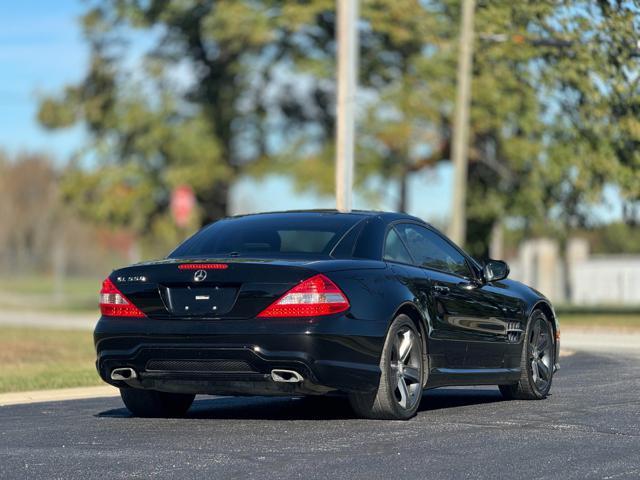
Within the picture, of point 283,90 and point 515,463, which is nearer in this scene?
point 515,463

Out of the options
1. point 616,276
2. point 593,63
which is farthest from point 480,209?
point 616,276

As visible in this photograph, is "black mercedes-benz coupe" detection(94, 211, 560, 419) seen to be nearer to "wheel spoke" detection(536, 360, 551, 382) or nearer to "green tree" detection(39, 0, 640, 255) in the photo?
"wheel spoke" detection(536, 360, 551, 382)

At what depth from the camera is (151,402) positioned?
10203mm

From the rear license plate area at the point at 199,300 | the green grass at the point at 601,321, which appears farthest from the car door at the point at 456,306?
the green grass at the point at 601,321

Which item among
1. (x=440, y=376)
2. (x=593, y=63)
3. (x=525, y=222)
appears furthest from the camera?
(x=525, y=222)

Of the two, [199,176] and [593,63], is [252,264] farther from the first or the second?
[199,176]

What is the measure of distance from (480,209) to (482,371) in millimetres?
23918

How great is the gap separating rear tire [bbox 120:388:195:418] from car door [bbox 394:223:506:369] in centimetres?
193

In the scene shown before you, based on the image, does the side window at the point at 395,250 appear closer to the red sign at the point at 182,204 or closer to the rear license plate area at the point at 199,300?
the rear license plate area at the point at 199,300

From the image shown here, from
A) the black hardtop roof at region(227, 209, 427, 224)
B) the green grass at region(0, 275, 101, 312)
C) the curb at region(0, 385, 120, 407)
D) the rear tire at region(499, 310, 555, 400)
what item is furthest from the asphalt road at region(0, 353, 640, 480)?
the green grass at region(0, 275, 101, 312)

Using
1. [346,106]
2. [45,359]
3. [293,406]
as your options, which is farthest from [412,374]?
[346,106]

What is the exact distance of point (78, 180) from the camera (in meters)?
36.3

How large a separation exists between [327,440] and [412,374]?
4.21 feet

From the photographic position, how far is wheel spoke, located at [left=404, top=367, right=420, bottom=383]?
32.0ft
